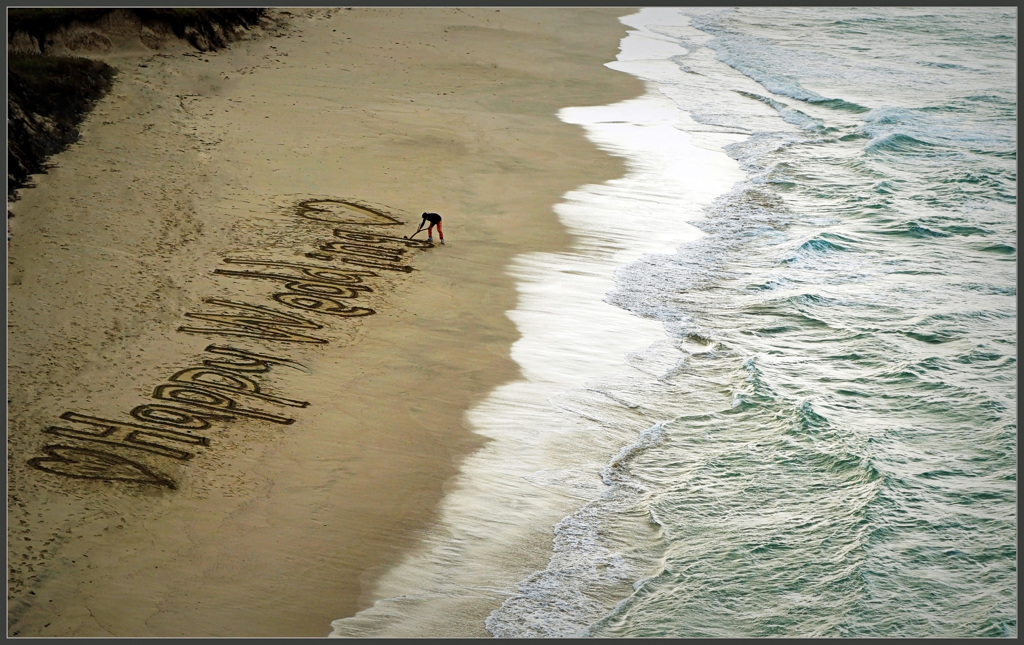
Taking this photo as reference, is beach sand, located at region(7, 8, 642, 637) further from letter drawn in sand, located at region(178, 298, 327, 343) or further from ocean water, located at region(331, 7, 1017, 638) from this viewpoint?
ocean water, located at region(331, 7, 1017, 638)

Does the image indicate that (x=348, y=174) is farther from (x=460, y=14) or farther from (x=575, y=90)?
(x=460, y=14)

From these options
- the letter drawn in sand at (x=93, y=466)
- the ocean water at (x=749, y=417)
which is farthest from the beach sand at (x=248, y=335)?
the ocean water at (x=749, y=417)

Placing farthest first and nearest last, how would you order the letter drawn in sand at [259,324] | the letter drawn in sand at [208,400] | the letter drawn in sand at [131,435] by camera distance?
the letter drawn in sand at [259,324] < the letter drawn in sand at [208,400] < the letter drawn in sand at [131,435]

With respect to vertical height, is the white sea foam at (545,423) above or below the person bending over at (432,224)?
below

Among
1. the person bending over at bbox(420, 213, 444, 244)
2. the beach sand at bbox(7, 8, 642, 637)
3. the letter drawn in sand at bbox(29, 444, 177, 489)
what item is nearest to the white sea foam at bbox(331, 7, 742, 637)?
the beach sand at bbox(7, 8, 642, 637)

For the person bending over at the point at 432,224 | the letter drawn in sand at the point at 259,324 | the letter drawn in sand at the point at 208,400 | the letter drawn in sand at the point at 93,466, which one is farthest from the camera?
the person bending over at the point at 432,224

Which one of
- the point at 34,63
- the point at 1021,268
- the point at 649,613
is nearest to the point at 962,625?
the point at 649,613

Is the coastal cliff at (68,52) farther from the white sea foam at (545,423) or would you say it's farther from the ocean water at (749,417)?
the ocean water at (749,417)
